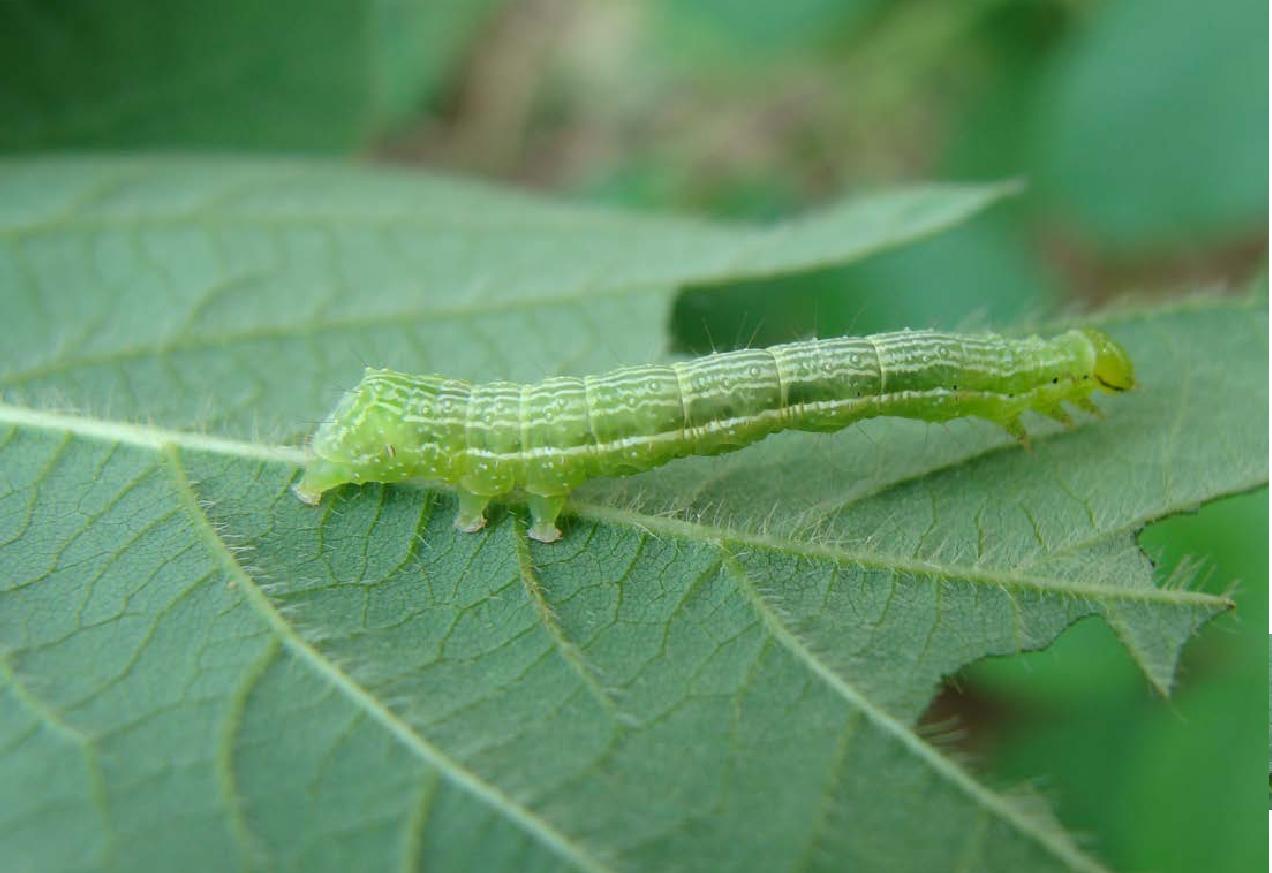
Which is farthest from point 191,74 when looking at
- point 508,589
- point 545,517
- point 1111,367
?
point 1111,367

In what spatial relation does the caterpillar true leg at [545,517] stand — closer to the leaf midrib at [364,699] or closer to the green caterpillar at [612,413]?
the green caterpillar at [612,413]

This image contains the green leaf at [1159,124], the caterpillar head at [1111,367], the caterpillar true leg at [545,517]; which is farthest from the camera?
A: the green leaf at [1159,124]

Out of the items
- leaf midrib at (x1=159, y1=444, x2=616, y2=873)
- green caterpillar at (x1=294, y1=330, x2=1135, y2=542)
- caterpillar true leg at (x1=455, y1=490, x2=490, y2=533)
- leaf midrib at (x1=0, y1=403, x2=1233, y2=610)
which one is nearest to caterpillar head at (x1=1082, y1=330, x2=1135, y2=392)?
green caterpillar at (x1=294, y1=330, x2=1135, y2=542)

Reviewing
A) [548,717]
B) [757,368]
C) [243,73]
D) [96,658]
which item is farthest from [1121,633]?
[243,73]

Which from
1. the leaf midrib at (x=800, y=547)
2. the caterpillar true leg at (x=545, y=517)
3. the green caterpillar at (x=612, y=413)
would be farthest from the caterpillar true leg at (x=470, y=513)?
the leaf midrib at (x=800, y=547)

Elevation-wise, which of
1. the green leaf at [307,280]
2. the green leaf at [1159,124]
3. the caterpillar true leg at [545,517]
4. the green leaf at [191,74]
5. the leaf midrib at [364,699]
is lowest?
the leaf midrib at [364,699]

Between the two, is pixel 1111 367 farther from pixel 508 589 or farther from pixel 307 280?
pixel 307 280
